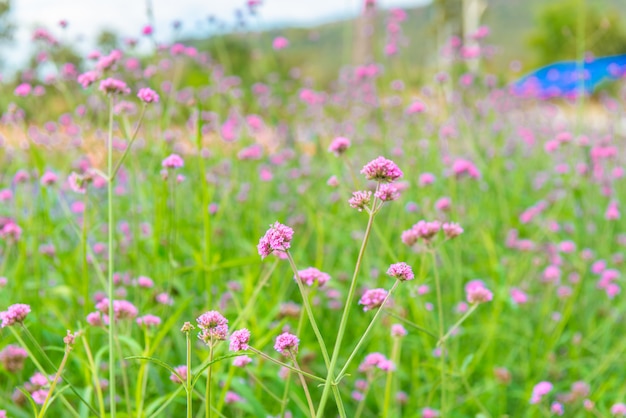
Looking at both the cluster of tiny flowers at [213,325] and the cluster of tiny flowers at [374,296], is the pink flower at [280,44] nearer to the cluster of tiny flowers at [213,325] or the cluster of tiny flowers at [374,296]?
the cluster of tiny flowers at [374,296]

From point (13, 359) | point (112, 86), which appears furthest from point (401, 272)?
point (13, 359)

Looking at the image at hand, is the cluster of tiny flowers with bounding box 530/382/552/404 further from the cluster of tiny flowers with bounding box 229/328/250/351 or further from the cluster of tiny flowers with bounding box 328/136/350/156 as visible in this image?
the cluster of tiny flowers with bounding box 229/328/250/351

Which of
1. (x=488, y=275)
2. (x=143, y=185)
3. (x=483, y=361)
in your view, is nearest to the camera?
(x=483, y=361)

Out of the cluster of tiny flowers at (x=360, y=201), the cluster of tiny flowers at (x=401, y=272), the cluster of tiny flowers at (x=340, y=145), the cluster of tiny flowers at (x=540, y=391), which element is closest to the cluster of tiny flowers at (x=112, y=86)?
the cluster of tiny flowers at (x=340, y=145)

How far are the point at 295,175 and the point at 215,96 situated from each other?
35.7 inches

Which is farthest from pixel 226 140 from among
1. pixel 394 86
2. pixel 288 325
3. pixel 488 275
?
pixel 288 325

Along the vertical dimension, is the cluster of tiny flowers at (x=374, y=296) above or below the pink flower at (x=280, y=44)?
below

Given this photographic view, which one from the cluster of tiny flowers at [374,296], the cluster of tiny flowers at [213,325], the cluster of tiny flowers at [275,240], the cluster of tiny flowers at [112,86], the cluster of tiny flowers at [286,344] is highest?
the cluster of tiny flowers at [112,86]

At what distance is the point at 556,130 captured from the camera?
19.1 ft

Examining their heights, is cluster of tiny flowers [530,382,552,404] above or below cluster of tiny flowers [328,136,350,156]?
below

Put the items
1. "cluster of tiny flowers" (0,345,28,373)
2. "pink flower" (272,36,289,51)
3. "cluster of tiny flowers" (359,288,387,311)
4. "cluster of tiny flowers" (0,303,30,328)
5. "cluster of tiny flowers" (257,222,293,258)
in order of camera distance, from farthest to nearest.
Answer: "pink flower" (272,36,289,51) → "cluster of tiny flowers" (0,345,28,373) → "cluster of tiny flowers" (359,288,387,311) → "cluster of tiny flowers" (0,303,30,328) → "cluster of tiny flowers" (257,222,293,258)

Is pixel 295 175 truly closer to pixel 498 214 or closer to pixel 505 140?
pixel 498 214

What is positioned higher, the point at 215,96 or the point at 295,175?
the point at 215,96

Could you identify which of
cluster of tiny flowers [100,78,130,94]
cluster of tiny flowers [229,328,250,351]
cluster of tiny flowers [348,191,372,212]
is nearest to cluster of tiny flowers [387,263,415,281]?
cluster of tiny flowers [348,191,372,212]
